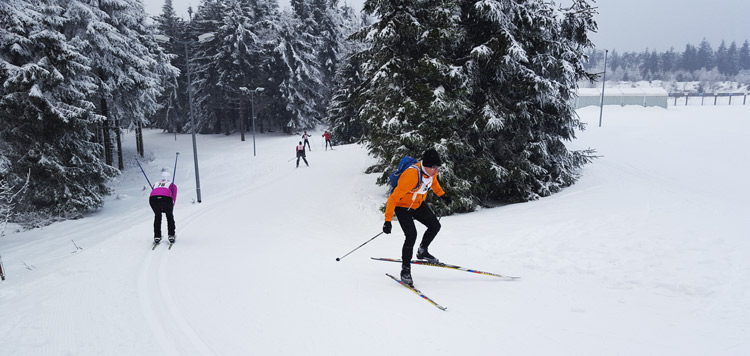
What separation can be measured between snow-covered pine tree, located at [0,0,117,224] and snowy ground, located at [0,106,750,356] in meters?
3.38

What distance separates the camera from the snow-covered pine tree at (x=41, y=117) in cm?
1363

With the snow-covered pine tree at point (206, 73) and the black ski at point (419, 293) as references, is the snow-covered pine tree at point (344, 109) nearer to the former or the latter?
the snow-covered pine tree at point (206, 73)

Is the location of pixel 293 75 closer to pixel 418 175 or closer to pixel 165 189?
pixel 165 189

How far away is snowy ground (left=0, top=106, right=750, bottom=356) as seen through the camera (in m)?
4.33

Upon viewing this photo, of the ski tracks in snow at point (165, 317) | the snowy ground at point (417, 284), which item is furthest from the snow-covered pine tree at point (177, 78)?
the ski tracks in snow at point (165, 317)

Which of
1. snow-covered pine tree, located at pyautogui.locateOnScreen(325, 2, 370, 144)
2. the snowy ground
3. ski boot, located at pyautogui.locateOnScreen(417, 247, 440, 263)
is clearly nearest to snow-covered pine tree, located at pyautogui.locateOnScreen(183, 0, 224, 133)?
snow-covered pine tree, located at pyautogui.locateOnScreen(325, 2, 370, 144)

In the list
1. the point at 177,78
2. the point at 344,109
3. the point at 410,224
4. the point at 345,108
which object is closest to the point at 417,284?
the point at 410,224

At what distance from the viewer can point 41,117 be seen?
14.0 metres

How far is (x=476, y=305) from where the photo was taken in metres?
5.22

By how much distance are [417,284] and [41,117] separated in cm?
1555

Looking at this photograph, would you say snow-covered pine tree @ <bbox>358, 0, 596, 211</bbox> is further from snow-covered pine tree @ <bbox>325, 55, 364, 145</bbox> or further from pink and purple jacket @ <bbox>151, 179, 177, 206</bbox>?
snow-covered pine tree @ <bbox>325, 55, 364, 145</bbox>

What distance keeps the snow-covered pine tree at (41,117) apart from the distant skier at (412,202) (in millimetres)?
14853

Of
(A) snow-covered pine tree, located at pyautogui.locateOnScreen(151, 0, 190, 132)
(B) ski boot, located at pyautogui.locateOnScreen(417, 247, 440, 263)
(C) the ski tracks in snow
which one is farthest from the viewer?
(A) snow-covered pine tree, located at pyautogui.locateOnScreen(151, 0, 190, 132)

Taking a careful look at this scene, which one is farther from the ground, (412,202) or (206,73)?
(206,73)
